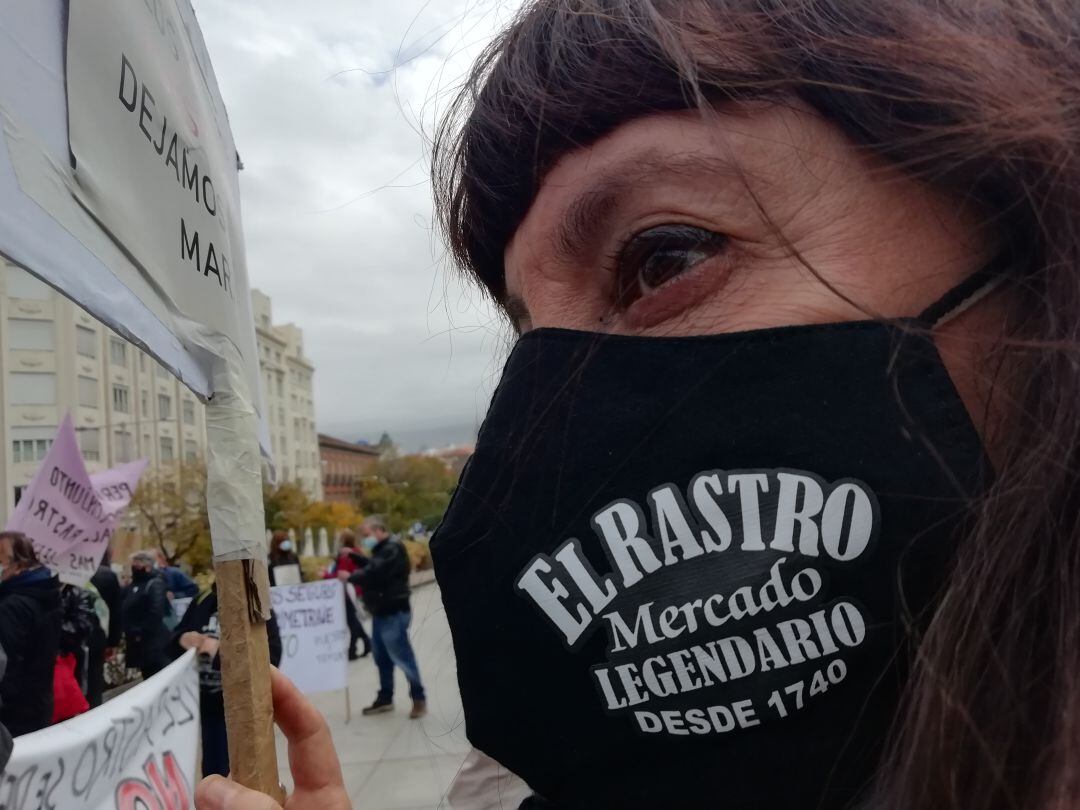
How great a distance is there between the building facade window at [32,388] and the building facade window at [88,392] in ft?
3.69

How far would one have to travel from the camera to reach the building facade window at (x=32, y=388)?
34281 mm

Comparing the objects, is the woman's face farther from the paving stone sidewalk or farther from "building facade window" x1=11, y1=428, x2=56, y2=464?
"building facade window" x1=11, y1=428, x2=56, y2=464

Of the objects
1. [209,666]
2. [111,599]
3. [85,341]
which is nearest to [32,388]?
[85,341]

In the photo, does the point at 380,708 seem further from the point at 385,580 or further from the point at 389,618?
the point at 385,580

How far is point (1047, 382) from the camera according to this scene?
773mm

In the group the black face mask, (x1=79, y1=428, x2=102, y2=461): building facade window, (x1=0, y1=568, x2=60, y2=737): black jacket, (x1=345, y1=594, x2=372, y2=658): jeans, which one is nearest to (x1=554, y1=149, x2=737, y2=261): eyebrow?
the black face mask

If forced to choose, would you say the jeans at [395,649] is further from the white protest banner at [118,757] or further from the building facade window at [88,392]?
the building facade window at [88,392]

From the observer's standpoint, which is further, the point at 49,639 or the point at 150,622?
the point at 150,622

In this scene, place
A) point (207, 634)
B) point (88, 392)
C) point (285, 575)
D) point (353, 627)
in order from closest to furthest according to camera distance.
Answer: point (207, 634) < point (285, 575) < point (353, 627) < point (88, 392)

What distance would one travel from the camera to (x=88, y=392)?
36.7 meters

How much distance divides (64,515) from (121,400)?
38.3m

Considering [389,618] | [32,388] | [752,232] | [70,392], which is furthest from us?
[70,392]

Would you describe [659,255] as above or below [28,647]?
above

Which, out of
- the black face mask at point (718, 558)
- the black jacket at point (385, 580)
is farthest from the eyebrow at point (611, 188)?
the black jacket at point (385, 580)
